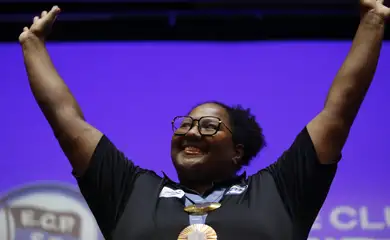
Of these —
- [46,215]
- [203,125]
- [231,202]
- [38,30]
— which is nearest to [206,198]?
[231,202]

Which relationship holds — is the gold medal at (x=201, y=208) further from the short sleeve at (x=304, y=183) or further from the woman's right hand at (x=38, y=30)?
the woman's right hand at (x=38, y=30)

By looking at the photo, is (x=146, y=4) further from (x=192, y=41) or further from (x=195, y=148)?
(x=195, y=148)

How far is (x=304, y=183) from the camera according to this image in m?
1.39

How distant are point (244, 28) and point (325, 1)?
28 centimetres

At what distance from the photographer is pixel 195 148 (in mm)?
1552

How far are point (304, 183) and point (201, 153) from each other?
0.27 meters

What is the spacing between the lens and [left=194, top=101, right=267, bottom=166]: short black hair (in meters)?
1.69

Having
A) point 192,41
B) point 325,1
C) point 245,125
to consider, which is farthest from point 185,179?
point 325,1

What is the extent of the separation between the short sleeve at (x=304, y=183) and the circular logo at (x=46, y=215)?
27.0 inches

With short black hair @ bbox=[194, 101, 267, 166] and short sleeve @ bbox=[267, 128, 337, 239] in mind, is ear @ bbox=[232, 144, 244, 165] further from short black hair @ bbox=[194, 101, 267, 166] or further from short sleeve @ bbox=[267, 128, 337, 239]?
short sleeve @ bbox=[267, 128, 337, 239]

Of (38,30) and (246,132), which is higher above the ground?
(38,30)

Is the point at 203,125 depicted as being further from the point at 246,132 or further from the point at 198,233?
the point at 198,233

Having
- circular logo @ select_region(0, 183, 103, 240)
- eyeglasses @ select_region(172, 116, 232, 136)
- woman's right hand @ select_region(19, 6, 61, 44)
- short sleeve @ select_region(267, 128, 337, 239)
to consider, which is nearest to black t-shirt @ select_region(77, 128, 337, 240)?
short sleeve @ select_region(267, 128, 337, 239)

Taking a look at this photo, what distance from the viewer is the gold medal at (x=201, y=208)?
138 centimetres
